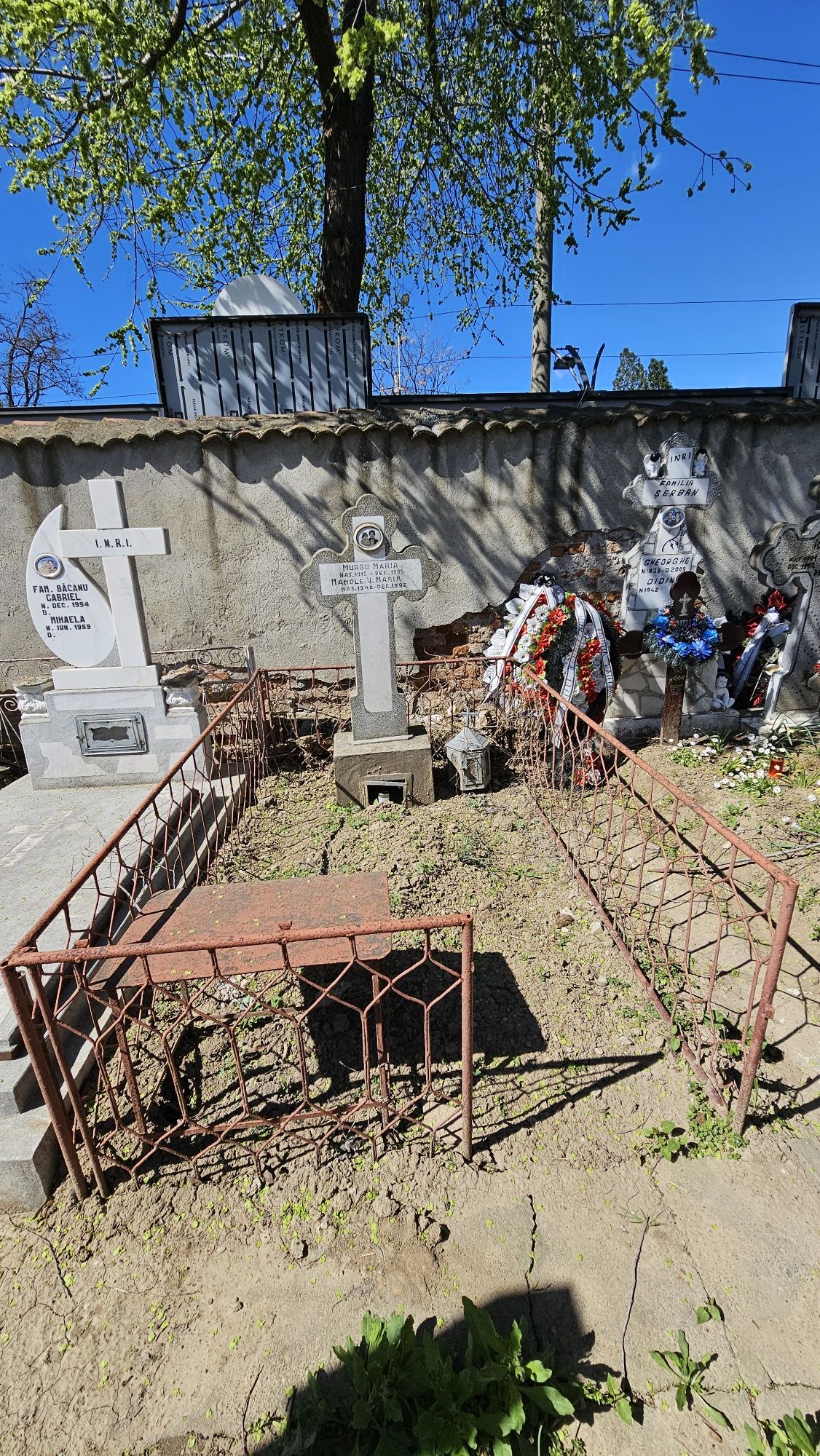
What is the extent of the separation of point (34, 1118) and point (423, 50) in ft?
41.2

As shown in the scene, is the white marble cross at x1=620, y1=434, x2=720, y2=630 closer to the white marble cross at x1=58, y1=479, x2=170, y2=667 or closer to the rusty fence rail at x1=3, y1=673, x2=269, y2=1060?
the rusty fence rail at x1=3, y1=673, x2=269, y2=1060

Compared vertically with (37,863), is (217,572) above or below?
above

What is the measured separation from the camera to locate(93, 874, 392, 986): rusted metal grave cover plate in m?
2.39

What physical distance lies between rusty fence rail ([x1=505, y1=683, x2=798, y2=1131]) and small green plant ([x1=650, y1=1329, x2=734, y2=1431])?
2.67 feet

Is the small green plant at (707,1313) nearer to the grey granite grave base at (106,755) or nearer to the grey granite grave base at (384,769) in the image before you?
the grey granite grave base at (384,769)

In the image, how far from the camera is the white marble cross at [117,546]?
478cm

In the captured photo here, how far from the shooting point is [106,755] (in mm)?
5121

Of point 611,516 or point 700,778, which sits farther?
point 611,516

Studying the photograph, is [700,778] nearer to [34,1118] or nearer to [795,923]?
[795,923]

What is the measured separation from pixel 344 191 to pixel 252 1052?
992cm

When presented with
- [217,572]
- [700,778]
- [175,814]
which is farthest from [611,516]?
[175,814]

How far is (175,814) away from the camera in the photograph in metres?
4.45

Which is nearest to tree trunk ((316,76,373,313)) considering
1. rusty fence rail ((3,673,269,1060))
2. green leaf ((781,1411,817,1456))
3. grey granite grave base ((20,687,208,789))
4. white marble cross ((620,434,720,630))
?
white marble cross ((620,434,720,630))

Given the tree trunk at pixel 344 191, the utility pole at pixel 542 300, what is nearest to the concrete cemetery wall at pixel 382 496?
the tree trunk at pixel 344 191
